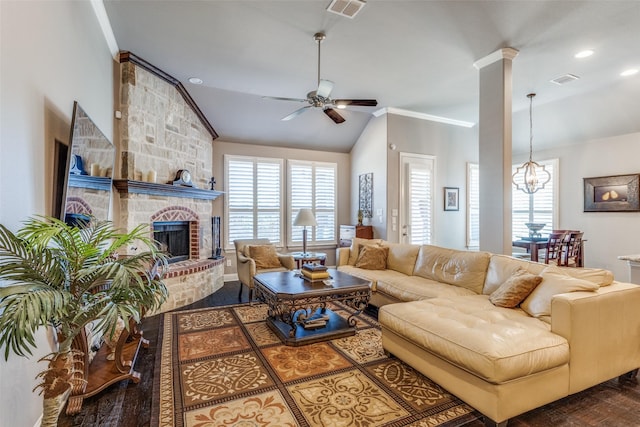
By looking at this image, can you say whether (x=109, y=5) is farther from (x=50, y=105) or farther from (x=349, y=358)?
(x=349, y=358)

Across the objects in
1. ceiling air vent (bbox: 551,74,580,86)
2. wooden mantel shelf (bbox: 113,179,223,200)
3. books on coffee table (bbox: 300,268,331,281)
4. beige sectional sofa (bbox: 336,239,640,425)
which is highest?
ceiling air vent (bbox: 551,74,580,86)

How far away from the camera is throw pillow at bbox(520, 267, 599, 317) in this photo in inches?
90.6

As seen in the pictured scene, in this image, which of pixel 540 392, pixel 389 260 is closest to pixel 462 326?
pixel 540 392

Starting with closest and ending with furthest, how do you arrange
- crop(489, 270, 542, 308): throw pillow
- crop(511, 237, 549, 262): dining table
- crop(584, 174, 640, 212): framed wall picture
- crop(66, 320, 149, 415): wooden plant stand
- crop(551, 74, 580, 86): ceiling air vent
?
crop(66, 320, 149, 415): wooden plant stand
crop(489, 270, 542, 308): throw pillow
crop(551, 74, 580, 86): ceiling air vent
crop(511, 237, 549, 262): dining table
crop(584, 174, 640, 212): framed wall picture

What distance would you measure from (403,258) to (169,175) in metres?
3.60

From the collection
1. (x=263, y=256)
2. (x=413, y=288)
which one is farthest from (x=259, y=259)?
(x=413, y=288)

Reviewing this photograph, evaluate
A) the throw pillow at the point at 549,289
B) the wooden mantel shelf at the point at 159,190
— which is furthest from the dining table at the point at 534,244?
the wooden mantel shelf at the point at 159,190

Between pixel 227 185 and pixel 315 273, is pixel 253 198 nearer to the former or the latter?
pixel 227 185

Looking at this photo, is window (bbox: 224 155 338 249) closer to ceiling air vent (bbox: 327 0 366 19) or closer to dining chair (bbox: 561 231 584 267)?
ceiling air vent (bbox: 327 0 366 19)

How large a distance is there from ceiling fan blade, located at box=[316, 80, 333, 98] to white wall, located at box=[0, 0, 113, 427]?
2.17 metres

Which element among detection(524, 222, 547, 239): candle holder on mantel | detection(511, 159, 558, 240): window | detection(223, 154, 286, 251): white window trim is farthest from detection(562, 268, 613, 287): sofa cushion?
detection(223, 154, 286, 251): white window trim

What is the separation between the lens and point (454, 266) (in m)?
3.69

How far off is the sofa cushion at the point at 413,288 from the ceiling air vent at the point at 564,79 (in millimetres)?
3544

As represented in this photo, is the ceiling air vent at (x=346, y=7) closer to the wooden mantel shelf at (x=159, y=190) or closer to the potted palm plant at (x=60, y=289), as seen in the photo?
the potted palm plant at (x=60, y=289)
